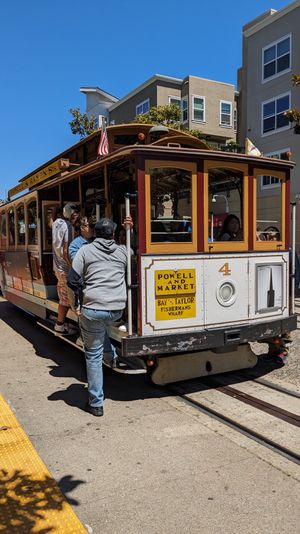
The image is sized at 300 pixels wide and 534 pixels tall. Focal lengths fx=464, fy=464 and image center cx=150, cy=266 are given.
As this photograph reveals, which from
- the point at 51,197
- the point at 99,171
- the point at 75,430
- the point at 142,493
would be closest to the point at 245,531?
the point at 142,493

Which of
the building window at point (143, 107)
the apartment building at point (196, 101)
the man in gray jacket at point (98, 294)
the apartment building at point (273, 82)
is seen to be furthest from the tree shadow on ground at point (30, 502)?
the building window at point (143, 107)

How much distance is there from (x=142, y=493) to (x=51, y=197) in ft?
18.5

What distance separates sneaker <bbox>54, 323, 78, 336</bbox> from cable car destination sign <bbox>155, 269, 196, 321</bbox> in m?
2.38

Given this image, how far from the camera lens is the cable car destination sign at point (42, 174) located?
6.87m

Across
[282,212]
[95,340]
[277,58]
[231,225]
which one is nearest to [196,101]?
[277,58]

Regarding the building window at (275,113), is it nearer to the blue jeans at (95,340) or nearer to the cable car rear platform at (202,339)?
the cable car rear platform at (202,339)

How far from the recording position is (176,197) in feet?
19.1

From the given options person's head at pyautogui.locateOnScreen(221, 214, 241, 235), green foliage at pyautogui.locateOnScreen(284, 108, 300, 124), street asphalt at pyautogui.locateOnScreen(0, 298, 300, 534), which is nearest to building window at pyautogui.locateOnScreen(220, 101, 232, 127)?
green foliage at pyautogui.locateOnScreen(284, 108, 300, 124)

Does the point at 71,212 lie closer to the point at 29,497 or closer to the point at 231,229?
the point at 231,229

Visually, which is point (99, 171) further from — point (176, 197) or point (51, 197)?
point (51, 197)

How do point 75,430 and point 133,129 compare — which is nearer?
point 75,430

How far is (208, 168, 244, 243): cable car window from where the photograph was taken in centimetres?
539

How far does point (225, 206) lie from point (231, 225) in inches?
10.5

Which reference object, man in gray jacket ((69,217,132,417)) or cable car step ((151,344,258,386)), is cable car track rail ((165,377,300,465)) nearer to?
cable car step ((151,344,258,386))
